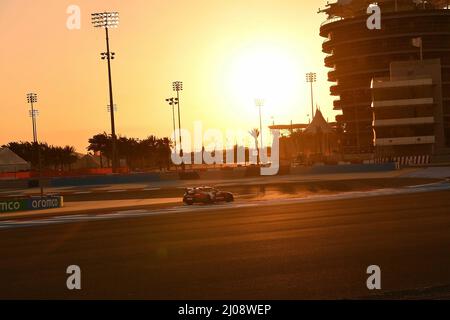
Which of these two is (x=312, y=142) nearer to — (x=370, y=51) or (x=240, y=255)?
(x=370, y=51)

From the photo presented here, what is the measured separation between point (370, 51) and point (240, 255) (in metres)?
114

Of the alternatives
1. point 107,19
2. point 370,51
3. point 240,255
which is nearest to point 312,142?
point 370,51

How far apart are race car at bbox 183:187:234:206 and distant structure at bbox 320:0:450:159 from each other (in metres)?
85.4

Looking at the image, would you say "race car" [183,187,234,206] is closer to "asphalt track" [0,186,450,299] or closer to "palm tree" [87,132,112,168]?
"asphalt track" [0,186,450,299]

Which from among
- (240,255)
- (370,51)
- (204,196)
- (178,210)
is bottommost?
(178,210)

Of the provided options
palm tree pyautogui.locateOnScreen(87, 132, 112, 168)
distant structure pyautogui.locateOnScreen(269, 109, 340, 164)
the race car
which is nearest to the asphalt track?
the race car

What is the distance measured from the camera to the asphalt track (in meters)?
9.63

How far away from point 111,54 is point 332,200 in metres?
47.5

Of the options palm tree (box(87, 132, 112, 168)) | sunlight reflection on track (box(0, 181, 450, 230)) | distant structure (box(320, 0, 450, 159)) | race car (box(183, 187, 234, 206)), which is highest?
distant structure (box(320, 0, 450, 159))

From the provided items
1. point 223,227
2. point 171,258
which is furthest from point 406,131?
point 171,258

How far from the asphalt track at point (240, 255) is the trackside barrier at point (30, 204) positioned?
10155 mm

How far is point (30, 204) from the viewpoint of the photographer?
3284 centimetres

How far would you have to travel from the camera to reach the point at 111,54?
69.9 metres
